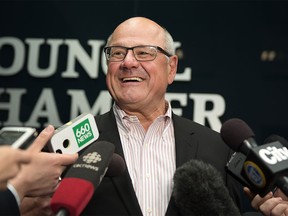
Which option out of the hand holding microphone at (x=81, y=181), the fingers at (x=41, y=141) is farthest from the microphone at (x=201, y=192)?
the fingers at (x=41, y=141)

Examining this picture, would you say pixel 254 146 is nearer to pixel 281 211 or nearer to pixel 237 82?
pixel 281 211

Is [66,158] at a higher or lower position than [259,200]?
higher

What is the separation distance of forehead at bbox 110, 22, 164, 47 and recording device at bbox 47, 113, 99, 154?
676 mm

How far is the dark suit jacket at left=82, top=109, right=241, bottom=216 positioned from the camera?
5.11ft

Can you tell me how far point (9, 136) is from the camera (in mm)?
1028

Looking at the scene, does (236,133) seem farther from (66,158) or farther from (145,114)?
(145,114)

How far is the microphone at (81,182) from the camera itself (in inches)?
36.9

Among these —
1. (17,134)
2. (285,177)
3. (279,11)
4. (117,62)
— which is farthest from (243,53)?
(17,134)

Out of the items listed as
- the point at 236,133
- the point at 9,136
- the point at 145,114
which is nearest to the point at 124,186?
the point at 145,114

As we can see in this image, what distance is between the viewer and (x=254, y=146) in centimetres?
113

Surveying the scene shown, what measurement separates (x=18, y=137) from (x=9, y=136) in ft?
0.12

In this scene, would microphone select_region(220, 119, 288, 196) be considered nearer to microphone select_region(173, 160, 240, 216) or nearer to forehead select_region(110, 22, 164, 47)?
microphone select_region(173, 160, 240, 216)

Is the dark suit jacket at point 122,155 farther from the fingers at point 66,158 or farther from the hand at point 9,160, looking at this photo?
the hand at point 9,160

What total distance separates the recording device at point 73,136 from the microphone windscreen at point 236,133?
0.43 m
